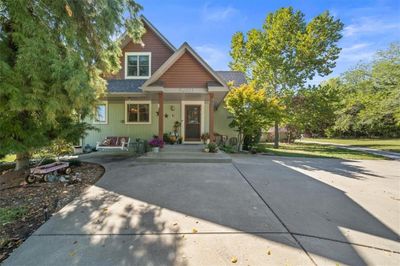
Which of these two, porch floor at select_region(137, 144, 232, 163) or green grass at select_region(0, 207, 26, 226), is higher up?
porch floor at select_region(137, 144, 232, 163)

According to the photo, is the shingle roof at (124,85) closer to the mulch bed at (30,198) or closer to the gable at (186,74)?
the gable at (186,74)

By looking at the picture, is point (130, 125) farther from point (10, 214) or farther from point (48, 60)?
point (10, 214)

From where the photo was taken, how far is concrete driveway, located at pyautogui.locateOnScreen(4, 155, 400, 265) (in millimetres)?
2746

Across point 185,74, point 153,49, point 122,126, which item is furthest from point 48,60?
point 153,49

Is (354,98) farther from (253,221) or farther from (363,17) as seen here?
(253,221)

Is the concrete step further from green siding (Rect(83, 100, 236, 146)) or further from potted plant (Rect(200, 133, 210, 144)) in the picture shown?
green siding (Rect(83, 100, 236, 146))

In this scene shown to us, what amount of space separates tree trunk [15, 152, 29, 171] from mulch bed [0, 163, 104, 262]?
1.01ft

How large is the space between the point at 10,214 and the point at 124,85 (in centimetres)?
902

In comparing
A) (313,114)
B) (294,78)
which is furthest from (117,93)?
(313,114)

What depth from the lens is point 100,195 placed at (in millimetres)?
4922

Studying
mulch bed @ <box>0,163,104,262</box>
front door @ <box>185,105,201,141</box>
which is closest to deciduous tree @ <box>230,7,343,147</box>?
front door @ <box>185,105,201,141</box>

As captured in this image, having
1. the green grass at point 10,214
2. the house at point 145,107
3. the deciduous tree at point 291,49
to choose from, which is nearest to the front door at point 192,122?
the house at point 145,107

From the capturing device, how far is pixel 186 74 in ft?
33.1

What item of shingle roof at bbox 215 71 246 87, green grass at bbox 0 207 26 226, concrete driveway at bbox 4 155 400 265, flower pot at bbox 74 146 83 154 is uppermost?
shingle roof at bbox 215 71 246 87
